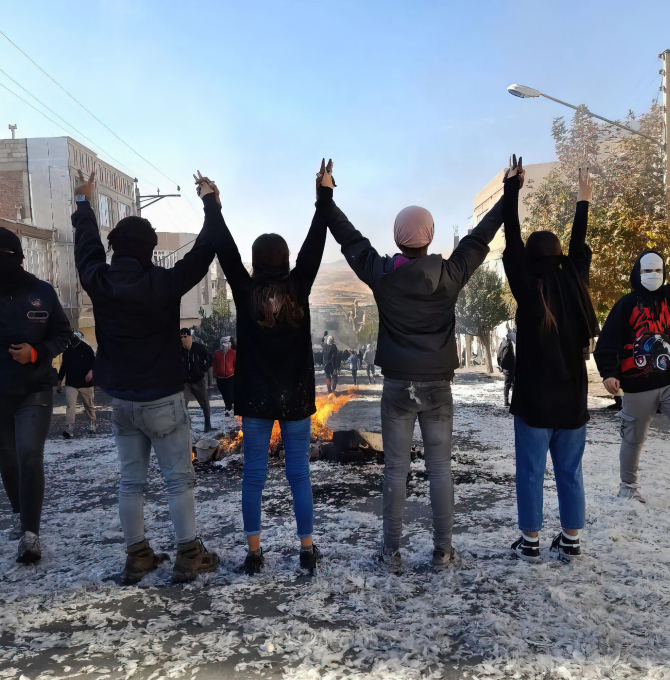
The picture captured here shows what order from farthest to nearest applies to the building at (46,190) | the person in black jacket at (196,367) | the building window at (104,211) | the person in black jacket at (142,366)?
the building window at (104,211), the building at (46,190), the person in black jacket at (196,367), the person in black jacket at (142,366)

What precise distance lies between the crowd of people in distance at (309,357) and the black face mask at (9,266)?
475 millimetres

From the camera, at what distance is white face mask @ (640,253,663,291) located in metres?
4.43

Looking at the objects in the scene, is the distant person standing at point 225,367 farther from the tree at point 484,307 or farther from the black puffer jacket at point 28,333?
the tree at point 484,307

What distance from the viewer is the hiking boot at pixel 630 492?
4754mm

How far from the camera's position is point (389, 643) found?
251 centimetres

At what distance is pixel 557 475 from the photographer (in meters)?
3.51

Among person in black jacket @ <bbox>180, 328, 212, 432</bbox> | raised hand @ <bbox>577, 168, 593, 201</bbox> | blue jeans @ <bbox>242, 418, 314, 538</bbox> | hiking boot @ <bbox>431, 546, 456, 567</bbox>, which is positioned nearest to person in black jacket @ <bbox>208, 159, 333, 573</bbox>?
blue jeans @ <bbox>242, 418, 314, 538</bbox>

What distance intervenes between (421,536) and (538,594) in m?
1.08

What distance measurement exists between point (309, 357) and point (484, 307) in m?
35.0

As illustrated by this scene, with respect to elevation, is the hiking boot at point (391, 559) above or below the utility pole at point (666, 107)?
below

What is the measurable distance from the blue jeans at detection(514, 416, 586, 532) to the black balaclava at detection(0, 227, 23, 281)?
334cm

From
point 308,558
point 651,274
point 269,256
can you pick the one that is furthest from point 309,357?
point 651,274

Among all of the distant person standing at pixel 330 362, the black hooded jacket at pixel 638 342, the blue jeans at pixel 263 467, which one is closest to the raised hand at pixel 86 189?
the blue jeans at pixel 263 467

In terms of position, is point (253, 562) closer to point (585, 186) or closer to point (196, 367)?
point (585, 186)
